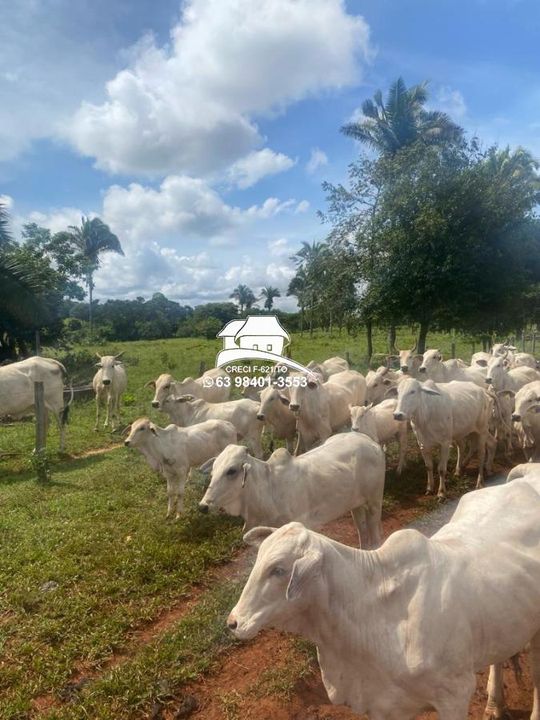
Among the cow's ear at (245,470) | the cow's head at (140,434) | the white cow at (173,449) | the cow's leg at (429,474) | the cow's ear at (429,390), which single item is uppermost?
the cow's ear at (429,390)

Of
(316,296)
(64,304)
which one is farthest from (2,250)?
(316,296)

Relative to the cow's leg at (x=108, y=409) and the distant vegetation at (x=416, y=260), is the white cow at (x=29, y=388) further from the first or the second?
the distant vegetation at (x=416, y=260)

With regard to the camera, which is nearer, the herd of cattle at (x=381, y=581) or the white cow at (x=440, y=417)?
the herd of cattle at (x=381, y=581)

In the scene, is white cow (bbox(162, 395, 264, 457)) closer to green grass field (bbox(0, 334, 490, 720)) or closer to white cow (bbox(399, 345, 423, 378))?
green grass field (bbox(0, 334, 490, 720))

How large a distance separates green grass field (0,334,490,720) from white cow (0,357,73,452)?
6.45 feet

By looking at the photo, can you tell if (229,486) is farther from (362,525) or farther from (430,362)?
(430,362)

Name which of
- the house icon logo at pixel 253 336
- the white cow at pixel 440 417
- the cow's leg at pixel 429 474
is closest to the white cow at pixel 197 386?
the house icon logo at pixel 253 336

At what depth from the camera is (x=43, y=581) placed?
19.4ft

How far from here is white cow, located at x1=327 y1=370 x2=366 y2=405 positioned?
37.0 ft

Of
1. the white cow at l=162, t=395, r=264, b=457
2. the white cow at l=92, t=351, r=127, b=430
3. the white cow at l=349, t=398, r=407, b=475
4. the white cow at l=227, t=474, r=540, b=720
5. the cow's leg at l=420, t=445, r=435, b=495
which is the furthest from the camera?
the white cow at l=92, t=351, r=127, b=430

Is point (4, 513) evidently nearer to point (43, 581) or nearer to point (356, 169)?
point (43, 581)

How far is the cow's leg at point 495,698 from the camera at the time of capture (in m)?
3.85

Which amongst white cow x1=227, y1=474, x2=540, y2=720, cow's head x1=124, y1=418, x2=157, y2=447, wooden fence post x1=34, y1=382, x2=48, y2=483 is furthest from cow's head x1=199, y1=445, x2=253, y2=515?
wooden fence post x1=34, y1=382, x2=48, y2=483

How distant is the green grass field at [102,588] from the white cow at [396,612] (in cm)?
198
